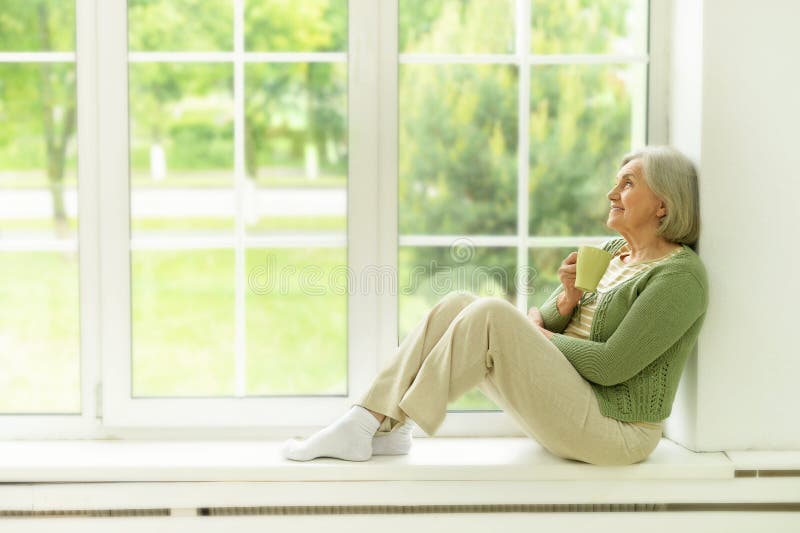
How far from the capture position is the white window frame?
263cm

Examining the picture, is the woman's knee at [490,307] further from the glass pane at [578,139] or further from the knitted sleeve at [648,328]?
the glass pane at [578,139]

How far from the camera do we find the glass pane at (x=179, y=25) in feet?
9.16

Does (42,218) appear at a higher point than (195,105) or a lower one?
lower

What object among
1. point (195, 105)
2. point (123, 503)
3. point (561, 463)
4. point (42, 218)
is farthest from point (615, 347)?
point (42, 218)

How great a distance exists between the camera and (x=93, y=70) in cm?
262

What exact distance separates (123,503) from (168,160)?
8.83 feet

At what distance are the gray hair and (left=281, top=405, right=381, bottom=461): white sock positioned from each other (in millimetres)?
1011

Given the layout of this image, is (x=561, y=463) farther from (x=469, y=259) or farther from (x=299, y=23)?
(x=299, y=23)

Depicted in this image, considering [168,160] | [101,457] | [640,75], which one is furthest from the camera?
[168,160]

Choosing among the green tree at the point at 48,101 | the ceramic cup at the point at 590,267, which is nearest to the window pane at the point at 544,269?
the ceramic cup at the point at 590,267

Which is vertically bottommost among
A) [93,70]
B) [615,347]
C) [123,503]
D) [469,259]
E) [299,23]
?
[123,503]

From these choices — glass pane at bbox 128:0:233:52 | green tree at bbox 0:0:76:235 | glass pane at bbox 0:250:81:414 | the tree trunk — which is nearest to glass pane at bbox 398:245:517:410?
glass pane at bbox 128:0:233:52

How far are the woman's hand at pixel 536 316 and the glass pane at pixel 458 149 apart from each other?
28 centimetres

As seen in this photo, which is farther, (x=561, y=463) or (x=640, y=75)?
(x=640, y=75)
